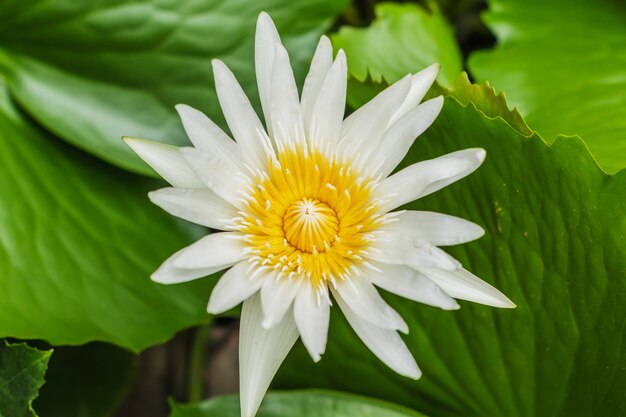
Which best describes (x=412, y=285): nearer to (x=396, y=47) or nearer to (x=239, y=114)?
(x=239, y=114)

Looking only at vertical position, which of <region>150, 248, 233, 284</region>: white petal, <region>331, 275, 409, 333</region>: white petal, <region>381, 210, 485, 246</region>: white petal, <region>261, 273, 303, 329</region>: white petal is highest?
<region>150, 248, 233, 284</region>: white petal

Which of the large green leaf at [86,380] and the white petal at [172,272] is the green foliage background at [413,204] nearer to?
the large green leaf at [86,380]

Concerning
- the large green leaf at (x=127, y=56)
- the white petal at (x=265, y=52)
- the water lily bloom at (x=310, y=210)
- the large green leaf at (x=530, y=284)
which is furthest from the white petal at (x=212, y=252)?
the large green leaf at (x=127, y=56)

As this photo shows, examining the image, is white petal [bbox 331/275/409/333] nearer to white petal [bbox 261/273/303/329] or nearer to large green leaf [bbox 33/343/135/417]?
white petal [bbox 261/273/303/329]

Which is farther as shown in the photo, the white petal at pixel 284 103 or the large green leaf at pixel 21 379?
the large green leaf at pixel 21 379

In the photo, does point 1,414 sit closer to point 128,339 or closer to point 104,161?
point 128,339

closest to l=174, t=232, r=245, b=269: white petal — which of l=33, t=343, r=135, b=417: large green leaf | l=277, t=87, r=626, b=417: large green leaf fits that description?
l=277, t=87, r=626, b=417: large green leaf
